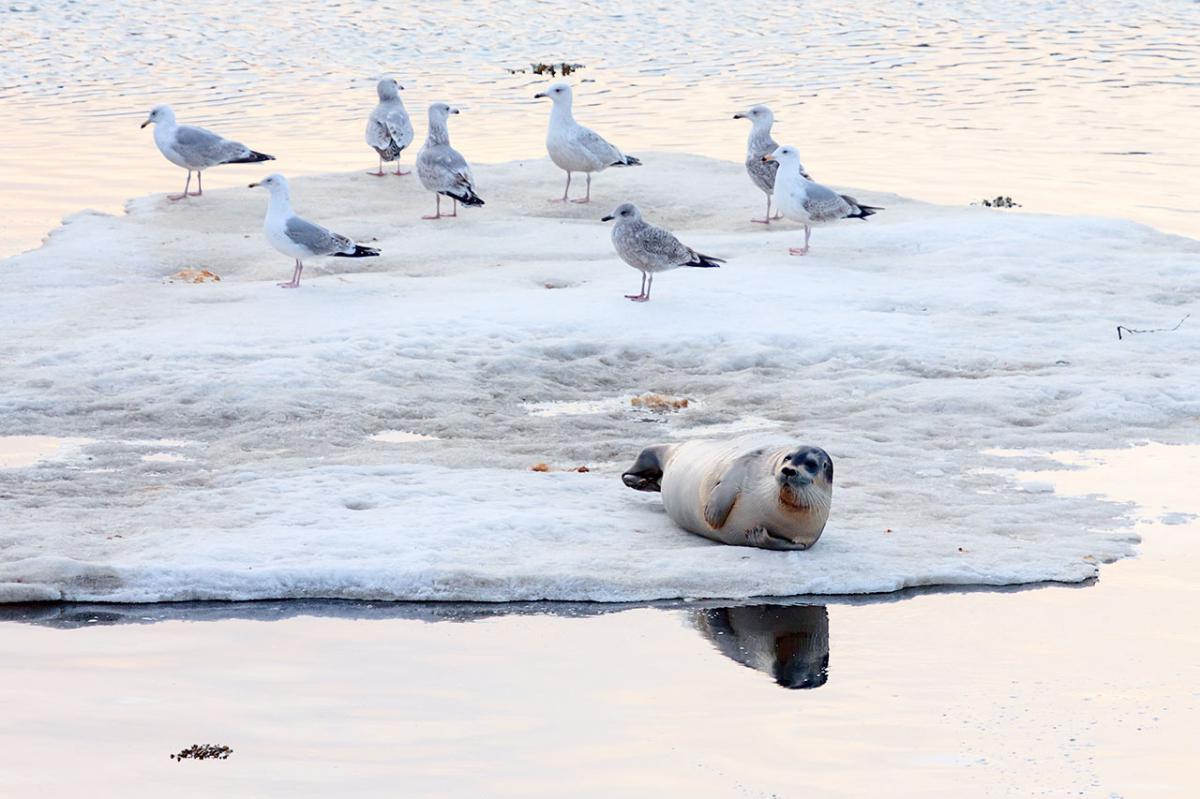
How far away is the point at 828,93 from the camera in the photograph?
28.3 metres

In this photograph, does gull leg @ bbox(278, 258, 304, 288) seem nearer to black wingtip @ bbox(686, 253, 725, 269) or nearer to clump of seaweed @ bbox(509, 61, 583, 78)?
black wingtip @ bbox(686, 253, 725, 269)

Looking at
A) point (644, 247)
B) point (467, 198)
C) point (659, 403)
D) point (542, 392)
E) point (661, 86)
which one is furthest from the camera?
point (661, 86)

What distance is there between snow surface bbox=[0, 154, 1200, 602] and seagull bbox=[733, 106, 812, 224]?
0.47 m

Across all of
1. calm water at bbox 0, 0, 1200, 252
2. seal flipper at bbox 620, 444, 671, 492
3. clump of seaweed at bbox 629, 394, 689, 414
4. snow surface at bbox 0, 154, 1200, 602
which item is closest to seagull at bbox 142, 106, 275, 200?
snow surface at bbox 0, 154, 1200, 602

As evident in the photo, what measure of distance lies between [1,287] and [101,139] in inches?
373

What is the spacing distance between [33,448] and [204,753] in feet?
14.7

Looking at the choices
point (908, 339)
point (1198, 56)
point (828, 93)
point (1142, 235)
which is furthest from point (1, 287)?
point (1198, 56)

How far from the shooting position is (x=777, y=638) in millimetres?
7477

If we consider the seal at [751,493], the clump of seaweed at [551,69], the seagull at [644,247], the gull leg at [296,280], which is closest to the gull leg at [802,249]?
the seagull at [644,247]

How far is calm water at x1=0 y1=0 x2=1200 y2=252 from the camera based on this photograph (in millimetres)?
21062

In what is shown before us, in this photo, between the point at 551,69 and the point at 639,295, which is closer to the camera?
the point at 639,295

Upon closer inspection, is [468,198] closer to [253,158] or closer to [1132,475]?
[253,158]

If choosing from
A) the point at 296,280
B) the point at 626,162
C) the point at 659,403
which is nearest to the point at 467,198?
the point at 626,162

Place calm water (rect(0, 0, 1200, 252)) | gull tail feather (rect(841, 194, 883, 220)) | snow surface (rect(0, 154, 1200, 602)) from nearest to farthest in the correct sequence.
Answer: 1. snow surface (rect(0, 154, 1200, 602))
2. gull tail feather (rect(841, 194, 883, 220))
3. calm water (rect(0, 0, 1200, 252))
